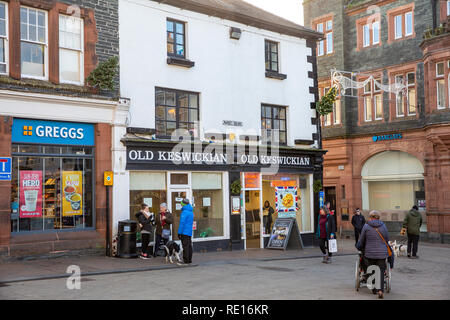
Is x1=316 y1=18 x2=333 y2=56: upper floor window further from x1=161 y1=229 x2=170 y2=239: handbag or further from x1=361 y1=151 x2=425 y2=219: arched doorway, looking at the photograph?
x1=161 y1=229 x2=170 y2=239: handbag

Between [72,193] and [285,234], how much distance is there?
320 inches

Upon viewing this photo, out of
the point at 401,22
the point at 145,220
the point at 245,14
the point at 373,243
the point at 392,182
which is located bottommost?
the point at 373,243

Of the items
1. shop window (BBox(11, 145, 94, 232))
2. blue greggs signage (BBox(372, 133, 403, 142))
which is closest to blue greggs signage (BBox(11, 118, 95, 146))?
shop window (BBox(11, 145, 94, 232))

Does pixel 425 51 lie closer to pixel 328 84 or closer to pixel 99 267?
pixel 328 84

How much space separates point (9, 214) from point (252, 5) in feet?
47.6

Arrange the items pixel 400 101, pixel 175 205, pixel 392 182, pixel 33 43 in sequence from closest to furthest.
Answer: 1. pixel 33 43
2. pixel 175 205
3. pixel 400 101
4. pixel 392 182

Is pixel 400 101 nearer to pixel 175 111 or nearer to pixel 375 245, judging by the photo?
pixel 175 111

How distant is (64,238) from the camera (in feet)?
51.2

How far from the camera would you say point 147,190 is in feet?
58.5

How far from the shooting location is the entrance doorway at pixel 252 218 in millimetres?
20866

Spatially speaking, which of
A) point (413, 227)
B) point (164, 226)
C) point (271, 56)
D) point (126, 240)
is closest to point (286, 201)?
point (413, 227)

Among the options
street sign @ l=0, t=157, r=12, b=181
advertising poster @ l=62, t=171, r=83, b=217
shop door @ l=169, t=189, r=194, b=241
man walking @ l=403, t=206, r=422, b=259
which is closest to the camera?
street sign @ l=0, t=157, r=12, b=181

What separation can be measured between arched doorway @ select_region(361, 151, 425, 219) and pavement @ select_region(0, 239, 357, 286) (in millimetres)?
10795

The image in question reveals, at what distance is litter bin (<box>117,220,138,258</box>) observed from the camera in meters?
16.1
